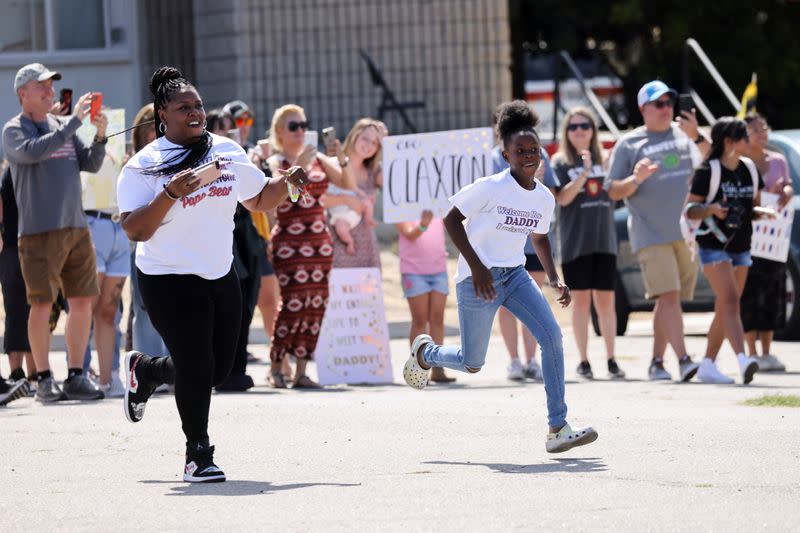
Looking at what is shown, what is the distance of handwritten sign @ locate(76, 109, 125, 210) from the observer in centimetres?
1164

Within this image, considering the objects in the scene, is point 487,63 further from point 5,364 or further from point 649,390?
point 649,390

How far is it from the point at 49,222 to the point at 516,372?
3.51 m

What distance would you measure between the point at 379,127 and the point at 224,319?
5.09m

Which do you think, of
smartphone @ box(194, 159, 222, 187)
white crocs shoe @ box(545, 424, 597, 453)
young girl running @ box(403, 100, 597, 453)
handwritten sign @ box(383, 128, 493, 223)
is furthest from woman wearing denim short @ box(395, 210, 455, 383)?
smartphone @ box(194, 159, 222, 187)

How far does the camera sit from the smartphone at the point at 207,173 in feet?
24.1

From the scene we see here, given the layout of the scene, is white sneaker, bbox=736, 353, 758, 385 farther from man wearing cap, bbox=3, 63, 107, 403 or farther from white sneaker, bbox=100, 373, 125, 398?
man wearing cap, bbox=3, 63, 107, 403

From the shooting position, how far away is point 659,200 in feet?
40.4

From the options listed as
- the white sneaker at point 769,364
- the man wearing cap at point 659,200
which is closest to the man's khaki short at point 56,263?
the man wearing cap at point 659,200

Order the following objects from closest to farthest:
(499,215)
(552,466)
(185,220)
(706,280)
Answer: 1. (185,220)
2. (552,466)
3. (499,215)
4. (706,280)

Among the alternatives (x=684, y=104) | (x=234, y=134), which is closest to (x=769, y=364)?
(x=684, y=104)

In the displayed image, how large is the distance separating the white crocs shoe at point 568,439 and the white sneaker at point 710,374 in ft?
12.9

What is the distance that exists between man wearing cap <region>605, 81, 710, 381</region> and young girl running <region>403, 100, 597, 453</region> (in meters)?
3.75

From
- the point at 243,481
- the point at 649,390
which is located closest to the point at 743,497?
the point at 243,481

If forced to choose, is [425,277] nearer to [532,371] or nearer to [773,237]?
[532,371]
